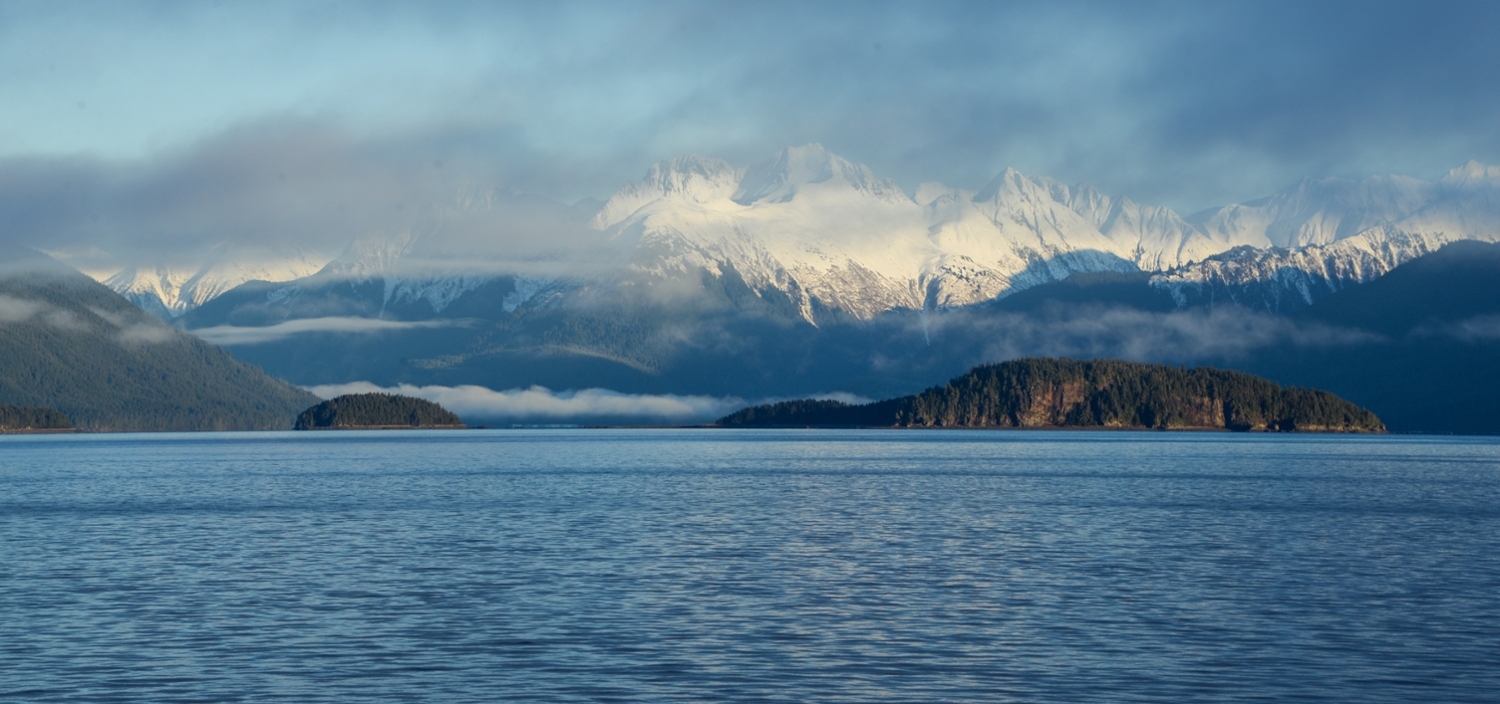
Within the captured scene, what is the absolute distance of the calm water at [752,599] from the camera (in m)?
38.8

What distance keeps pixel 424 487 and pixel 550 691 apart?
8986 centimetres

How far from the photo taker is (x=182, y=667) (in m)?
40.8

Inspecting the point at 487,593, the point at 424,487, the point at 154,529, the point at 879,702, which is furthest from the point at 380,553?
the point at 424,487

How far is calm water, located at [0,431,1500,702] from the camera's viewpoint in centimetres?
3884

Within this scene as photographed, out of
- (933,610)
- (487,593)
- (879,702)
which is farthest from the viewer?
(487,593)

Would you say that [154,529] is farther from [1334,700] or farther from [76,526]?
[1334,700]

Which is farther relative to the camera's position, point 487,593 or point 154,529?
point 154,529

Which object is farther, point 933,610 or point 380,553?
point 380,553

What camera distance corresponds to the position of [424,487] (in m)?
124

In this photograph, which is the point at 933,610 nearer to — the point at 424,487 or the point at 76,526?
the point at 76,526

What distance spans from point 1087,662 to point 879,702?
8092 millimetres

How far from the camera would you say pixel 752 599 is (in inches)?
2052

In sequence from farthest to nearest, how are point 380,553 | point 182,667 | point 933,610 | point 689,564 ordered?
1. point 380,553
2. point 689,564
3. point 933,610
4. point 182,667

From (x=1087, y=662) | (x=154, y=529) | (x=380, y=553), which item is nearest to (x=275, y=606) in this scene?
(x=380, y=553)
